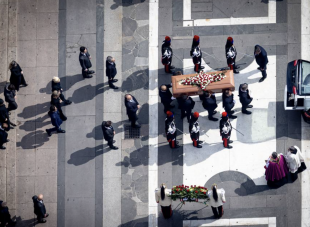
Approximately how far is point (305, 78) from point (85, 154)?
7.79 metres

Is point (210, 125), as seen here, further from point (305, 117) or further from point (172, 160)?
point (305, 117)

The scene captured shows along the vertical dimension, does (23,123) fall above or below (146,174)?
above

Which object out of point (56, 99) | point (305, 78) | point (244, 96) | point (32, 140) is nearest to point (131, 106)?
point (56, 99)

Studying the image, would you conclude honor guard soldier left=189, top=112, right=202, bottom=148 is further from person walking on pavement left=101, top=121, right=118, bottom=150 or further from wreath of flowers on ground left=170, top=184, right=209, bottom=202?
person walking on pavement left=101, top=121, right=118, bottom=150

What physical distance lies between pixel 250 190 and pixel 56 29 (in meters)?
8.94

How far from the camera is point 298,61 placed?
1698cm

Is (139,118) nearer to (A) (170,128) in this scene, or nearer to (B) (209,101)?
(A) (170,128)

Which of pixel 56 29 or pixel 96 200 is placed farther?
pixel 56 29

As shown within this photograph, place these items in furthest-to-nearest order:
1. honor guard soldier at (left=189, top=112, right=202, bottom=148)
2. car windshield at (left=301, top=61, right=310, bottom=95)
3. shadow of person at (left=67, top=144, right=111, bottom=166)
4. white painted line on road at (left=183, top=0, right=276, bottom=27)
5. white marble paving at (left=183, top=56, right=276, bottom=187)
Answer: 1. white painted line on road at (left=183, top=0, right=276, bottom=27)
2. shadow of person at (left=67, top=144, right=111, bottom=166)
3. white marble paving at (left=183, top=56, right=276, bottom=187)
4. car windshield at (left=301, top=61, right=310, bottom=95)
5. honor guard soldier at (left=189, top=112, right=202, bottom=148)

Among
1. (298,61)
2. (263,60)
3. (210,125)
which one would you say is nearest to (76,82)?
(210,125)

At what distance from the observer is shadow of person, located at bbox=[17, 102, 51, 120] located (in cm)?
1806

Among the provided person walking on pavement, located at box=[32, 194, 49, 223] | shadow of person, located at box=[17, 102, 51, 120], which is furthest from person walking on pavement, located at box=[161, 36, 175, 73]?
person walking on pavement, located at box=[32, 194, 49, 223]

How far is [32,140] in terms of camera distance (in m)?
17.9

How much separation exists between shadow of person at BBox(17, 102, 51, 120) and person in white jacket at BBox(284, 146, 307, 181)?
835 centimetres
